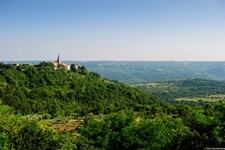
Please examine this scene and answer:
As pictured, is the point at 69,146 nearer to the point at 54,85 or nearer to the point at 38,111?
the point at 38,111

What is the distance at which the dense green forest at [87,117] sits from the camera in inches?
1158

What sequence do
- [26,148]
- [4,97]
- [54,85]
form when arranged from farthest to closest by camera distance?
[54,85]
[4,97]
[26,148]

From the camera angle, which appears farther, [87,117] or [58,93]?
[58,93]

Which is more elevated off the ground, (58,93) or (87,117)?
(87,117)

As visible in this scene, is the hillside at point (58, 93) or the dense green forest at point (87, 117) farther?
the hillside at point (58, 93)

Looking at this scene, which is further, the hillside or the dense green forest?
the hillside

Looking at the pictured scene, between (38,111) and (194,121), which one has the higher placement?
(194,121)

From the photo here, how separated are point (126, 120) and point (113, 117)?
2.53 m

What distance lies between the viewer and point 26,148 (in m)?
26.3

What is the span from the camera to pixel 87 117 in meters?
49.0

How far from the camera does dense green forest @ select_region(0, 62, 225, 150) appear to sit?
96.5 ft

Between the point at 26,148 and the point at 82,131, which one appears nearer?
the point at 26,148

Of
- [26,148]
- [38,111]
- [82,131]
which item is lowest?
[38,111]

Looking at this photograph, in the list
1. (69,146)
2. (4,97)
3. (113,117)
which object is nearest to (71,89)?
(4,97)
